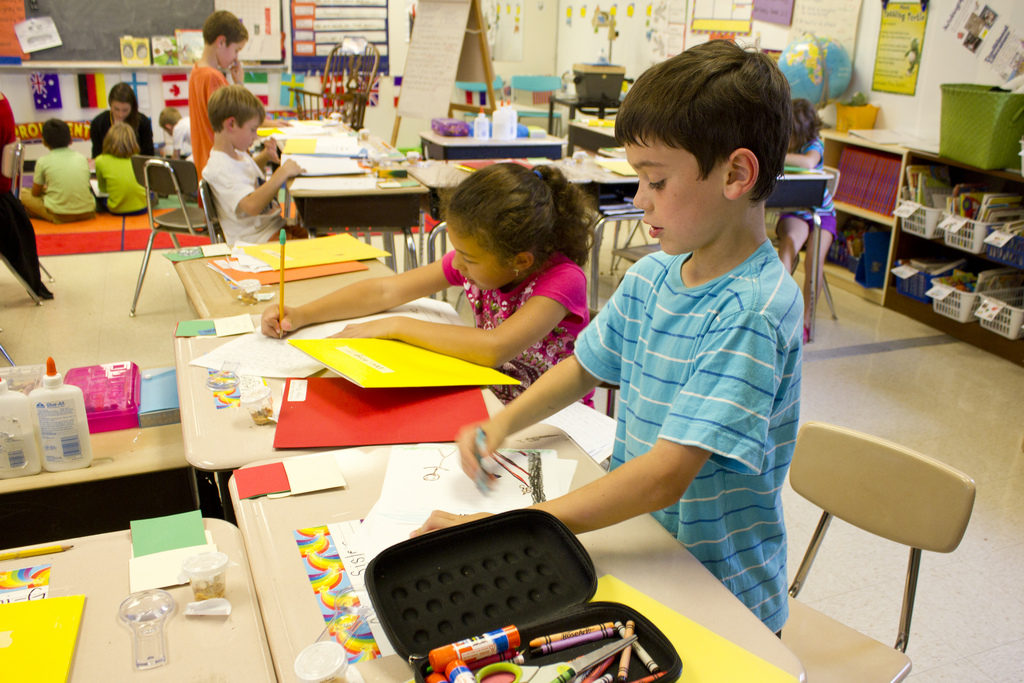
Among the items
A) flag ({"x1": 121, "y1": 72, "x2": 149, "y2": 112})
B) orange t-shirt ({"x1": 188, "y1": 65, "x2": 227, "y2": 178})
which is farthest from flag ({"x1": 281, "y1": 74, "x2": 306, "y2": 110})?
orange t-shirt ({"x1": 188, "y1": 65, "x2": 227, "y2": 178})

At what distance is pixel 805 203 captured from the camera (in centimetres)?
370

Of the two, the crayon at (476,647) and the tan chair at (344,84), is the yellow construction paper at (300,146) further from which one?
the crayon at (476,647)

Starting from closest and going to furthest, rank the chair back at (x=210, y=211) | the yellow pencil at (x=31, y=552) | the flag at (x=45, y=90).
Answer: the yellow pencil at (x=31, y=552)
the chair back at (x=210, y=211)
the flag at (x=45, y=90)

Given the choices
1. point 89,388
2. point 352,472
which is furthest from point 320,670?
point 89,388

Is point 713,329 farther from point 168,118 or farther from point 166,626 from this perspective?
point 168,118

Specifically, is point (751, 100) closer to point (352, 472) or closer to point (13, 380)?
point (352, 472)

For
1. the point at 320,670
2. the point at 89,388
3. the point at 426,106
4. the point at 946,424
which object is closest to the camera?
the point at 320,670

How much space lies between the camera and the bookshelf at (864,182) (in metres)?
4.30

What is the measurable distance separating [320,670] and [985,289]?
12.8ft

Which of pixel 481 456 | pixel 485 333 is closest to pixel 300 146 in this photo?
pixel 485 333

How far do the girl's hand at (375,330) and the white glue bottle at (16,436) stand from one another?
0.60 metres

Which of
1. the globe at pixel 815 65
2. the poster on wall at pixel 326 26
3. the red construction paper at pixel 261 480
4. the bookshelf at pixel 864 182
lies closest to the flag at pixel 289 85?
the poster on wall at pixel 326 26

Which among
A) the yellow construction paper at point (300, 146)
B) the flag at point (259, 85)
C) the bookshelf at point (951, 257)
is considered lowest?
the bookshelf at point (951, 257)

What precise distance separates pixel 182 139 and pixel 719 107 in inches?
227
